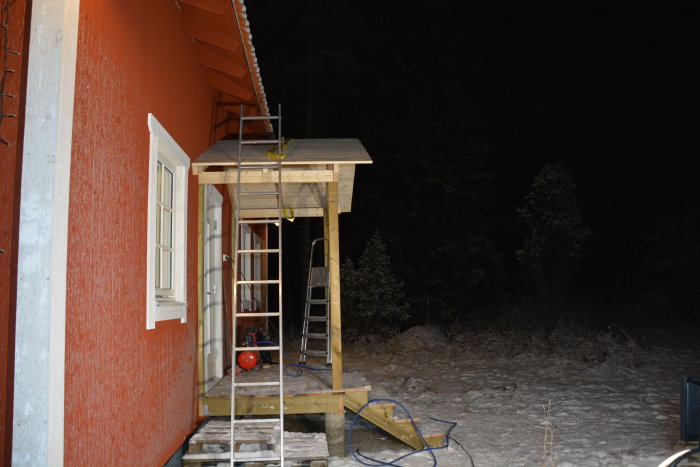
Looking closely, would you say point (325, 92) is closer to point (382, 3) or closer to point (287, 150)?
point (382, 3)

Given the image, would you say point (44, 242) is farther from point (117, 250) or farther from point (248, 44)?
point (248, 44)

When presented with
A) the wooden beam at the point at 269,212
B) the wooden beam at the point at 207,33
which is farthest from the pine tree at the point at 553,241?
the wooden beam at the point at 207,33

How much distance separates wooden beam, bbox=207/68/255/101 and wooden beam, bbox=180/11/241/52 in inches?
37.8

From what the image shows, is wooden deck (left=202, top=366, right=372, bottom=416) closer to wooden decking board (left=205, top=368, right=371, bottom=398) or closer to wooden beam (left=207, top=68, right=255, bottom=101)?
wooden decking board (left=205, top=368, right=371, bottom=398)

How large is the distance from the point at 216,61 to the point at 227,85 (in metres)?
0.73

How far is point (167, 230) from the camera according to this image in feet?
18.0

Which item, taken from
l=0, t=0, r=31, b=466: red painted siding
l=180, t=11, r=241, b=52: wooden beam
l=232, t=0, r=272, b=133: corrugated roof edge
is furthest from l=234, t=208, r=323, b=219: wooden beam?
l=0, t=0, r=31, b=466: red painted siding

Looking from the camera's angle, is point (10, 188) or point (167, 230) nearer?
point (10, 188)

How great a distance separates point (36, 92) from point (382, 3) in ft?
72.4

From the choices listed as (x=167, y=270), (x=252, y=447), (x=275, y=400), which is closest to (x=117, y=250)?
(x=167, y=270)

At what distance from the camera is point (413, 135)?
2156 centimetres

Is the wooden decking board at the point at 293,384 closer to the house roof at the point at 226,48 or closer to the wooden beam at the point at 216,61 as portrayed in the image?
the house roof at the point at 226,48

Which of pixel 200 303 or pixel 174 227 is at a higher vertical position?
pixel 174 227

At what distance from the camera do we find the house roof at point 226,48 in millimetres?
5289
